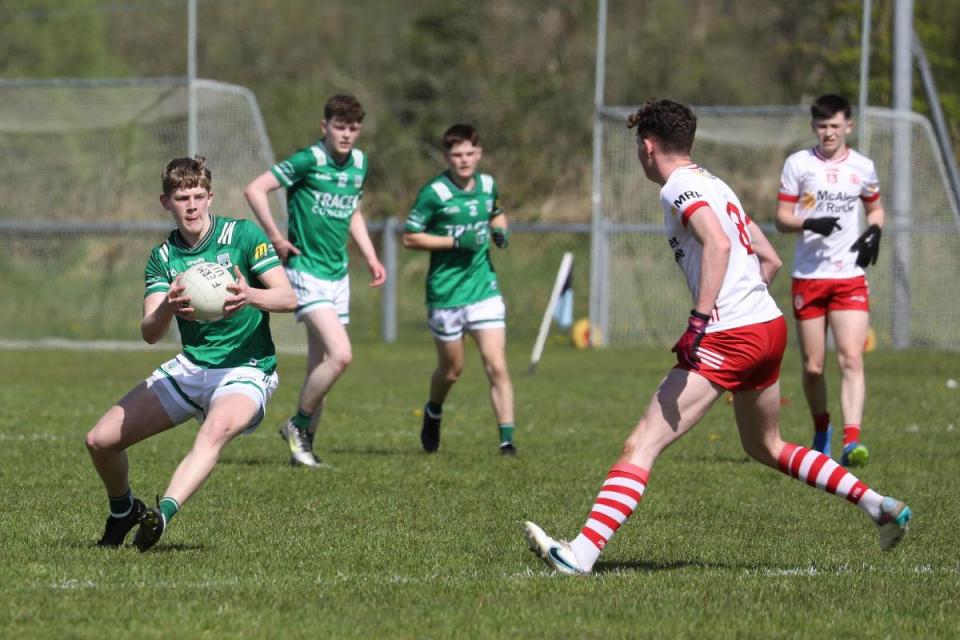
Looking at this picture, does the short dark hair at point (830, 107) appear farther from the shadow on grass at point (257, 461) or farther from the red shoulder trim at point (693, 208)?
the red shoulder trim at point (693, 208)

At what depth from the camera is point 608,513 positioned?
6348 millimetres

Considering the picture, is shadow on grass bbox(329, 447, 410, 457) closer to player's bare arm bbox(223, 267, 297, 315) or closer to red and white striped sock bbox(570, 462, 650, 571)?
player's bare arm bbox(223, 267, 297, 315)

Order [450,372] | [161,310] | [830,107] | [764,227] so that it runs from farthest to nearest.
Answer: [764,227] → [450,372] → [830,107] → [161,310]

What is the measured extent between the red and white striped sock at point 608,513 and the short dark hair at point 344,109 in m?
4.77

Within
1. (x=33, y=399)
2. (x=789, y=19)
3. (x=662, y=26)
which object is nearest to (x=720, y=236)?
(x=33, y=399)

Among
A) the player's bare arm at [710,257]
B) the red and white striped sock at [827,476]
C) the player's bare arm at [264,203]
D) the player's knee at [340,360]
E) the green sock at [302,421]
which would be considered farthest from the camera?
the player's bare arm at [264,203]

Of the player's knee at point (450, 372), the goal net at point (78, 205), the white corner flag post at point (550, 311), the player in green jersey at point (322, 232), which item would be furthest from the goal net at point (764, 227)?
the player in green jersey at point (322, 232)

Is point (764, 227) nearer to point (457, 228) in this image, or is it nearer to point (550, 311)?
point (550, 311)

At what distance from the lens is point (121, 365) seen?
1870 centimetres

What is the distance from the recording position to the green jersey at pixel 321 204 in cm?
1071

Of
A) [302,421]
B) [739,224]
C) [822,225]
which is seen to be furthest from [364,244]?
[739,224]

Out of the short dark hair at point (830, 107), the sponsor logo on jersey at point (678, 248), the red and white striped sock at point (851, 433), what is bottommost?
the red and white striped sock at point (851, 433)

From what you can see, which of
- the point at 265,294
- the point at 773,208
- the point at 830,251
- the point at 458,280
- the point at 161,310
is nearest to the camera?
the point at 161,310

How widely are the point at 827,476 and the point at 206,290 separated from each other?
8.93 ft
